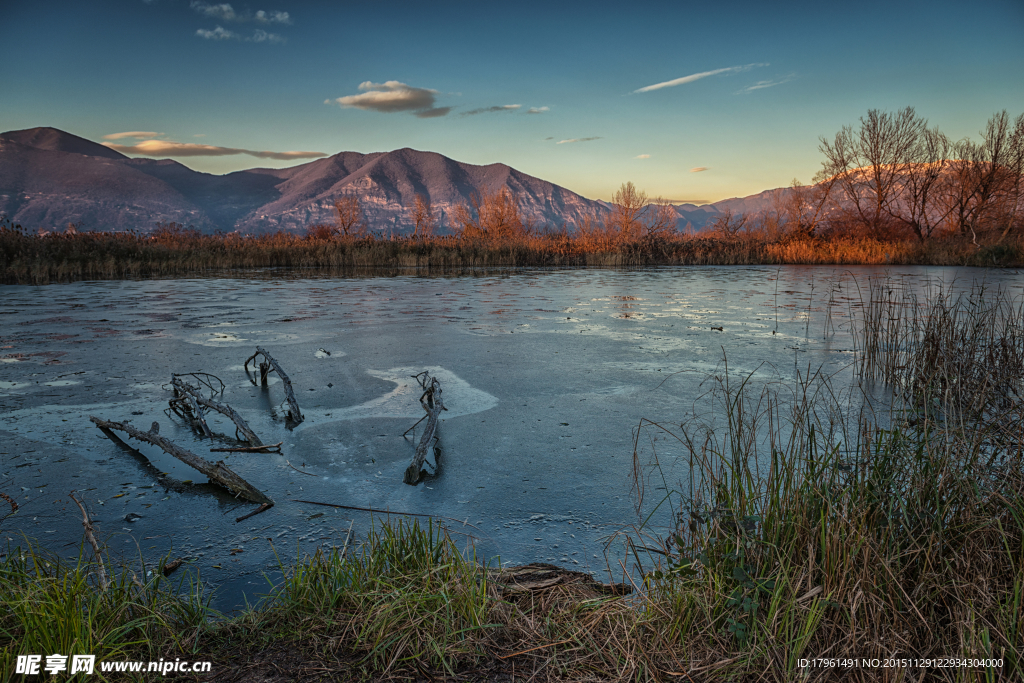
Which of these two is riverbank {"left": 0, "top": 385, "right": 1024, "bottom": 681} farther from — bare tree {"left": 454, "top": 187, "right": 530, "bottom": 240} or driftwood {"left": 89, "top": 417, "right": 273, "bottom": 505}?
bare tree {"left": 454, "top": 187, "right": 530, "bottom": 240}

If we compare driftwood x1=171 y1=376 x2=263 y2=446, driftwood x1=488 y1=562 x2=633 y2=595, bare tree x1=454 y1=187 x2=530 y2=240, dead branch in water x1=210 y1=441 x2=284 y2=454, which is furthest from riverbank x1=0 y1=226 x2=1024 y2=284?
driftwood x1=488 y1=562 x2=633 y2=595

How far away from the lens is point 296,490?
3557 mm

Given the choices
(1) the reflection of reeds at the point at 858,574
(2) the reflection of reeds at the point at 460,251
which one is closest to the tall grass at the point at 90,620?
(1) the reflection of reeds at the point at 858,574

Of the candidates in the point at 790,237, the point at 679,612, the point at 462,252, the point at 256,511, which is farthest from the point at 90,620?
the point at 790,237

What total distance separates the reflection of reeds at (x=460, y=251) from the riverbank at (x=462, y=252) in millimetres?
49

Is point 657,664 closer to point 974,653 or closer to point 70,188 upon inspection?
point 974,653

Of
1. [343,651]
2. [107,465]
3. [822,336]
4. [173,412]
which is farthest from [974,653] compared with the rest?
[822,336]

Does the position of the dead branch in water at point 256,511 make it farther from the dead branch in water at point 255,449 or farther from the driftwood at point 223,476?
the dead branch in water at point 255,449

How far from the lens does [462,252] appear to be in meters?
29.9

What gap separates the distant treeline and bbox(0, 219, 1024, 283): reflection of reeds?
64mm

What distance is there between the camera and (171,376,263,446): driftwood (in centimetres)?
422

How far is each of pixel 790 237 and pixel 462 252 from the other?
1853 centimetres

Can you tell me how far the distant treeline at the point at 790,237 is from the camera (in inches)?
1056

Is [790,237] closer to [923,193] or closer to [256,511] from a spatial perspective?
[923,193]
